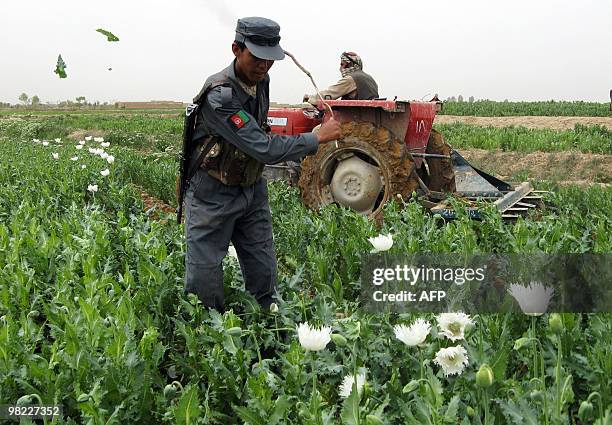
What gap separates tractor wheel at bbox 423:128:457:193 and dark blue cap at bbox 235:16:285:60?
4.21m

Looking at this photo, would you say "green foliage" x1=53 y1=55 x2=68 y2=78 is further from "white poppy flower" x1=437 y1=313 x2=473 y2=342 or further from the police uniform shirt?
"white poppy flower" x1=437 y1=313 x2=473 y2=342

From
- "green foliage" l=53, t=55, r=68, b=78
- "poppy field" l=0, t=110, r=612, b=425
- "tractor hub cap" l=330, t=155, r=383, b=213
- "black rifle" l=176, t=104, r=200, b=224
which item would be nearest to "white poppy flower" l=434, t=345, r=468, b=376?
"poppy field" l=0, t=110, r=612, b=425

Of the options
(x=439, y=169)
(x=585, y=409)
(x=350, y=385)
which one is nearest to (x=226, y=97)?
(x=350, y=385)

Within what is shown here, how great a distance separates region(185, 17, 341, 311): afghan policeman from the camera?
3.45m

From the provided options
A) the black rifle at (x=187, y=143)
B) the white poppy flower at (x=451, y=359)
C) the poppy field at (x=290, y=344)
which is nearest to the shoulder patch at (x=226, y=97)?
the black rifle at (x=187, y=143)

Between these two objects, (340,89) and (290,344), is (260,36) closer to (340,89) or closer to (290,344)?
(290,344)

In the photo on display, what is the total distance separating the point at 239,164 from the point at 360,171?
296 cm

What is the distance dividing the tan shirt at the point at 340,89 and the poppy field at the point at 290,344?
4.82ft

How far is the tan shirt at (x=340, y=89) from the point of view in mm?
6836

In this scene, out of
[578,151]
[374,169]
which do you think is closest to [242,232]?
[374,169]

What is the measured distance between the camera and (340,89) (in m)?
6.85

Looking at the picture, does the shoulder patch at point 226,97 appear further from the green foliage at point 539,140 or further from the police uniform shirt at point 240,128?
the green foliage at point 539,140

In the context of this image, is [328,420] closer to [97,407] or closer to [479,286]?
[97,407]

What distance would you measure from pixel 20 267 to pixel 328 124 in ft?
8.22
